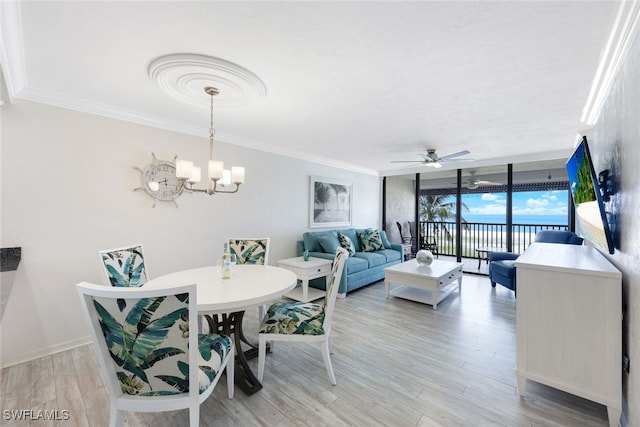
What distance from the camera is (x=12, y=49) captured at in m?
1.63

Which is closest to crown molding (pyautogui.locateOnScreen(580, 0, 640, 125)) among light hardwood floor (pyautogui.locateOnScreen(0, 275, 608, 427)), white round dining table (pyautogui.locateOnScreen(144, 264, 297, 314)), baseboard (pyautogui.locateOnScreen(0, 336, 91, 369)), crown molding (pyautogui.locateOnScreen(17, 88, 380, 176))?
light hardwood floor (pyautogui.locateOnScreen(0, 275, 608, 427))

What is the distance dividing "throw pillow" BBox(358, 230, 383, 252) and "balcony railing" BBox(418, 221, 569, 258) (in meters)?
1.78

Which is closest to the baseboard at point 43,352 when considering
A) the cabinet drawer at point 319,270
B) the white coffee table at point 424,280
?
the cabinet drawer at point 319,270

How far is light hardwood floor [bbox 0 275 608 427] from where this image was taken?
1604mm

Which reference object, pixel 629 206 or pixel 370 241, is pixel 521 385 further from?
pixel 370 241

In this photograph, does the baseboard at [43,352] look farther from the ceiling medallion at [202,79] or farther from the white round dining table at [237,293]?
the ceiling medallion at [202,79]

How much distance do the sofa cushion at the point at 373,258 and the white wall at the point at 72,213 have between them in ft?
7.92

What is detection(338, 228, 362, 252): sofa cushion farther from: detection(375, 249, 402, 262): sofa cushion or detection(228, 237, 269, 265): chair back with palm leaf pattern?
detection(228, 237, 269, 265): chair back with palm leaf pattern

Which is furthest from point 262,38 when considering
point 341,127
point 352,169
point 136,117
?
point 352,169

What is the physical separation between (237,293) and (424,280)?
2707 mm

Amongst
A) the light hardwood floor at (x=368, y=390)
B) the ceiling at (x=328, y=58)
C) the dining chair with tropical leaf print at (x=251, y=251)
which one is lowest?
the light hardwood floor at (x=368, y=390)

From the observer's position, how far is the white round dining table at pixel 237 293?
61.2 inches

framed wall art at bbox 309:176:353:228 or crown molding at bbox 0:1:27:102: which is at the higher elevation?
crown molding at bbox 0:1:27:102

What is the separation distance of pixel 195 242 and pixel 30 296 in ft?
4.63
